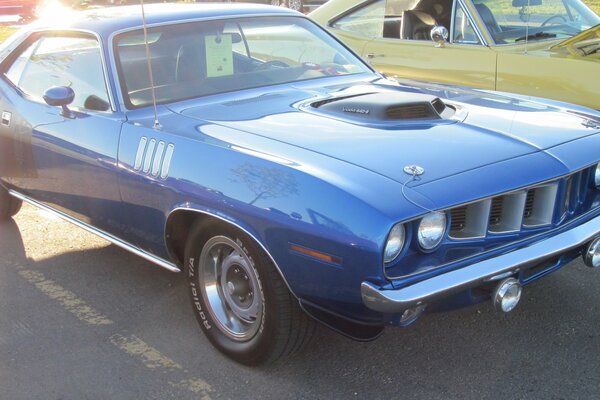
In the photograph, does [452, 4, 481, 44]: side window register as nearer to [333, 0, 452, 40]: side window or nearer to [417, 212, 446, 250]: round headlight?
[333, 0, 452, 40]: side window

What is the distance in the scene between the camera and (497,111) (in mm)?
3697

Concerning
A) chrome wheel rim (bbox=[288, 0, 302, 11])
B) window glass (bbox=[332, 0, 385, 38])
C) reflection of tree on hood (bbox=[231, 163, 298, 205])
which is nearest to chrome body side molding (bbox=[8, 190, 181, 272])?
reflection of tree on hood (bbox=[231, 163, 298, 205])

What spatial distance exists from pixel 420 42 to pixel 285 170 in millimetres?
3612

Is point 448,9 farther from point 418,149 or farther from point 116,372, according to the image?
point 116,372

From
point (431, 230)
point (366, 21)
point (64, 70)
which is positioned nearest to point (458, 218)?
point (431, 230)

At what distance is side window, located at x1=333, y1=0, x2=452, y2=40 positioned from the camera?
6.30 m

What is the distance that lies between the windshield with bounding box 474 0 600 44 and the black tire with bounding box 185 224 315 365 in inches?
137

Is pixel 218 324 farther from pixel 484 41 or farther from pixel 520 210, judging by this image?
pixel 484 41

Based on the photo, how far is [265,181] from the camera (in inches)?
115

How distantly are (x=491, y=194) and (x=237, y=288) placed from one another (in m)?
1.22

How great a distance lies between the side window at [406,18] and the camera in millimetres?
6301

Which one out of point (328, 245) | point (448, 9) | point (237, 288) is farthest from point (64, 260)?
point (448, 9)

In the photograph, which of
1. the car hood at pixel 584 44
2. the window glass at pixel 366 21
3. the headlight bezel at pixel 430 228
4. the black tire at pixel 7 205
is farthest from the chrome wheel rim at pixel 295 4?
the headlight bezel at pixel 430 228

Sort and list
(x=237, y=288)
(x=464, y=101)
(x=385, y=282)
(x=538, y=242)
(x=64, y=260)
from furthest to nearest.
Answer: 1. (x=64, y=260)
2. (x=464, y=101)
3. (x=237, y=288)
4. (x=538, y=242)
5. (x=385, y=282)
